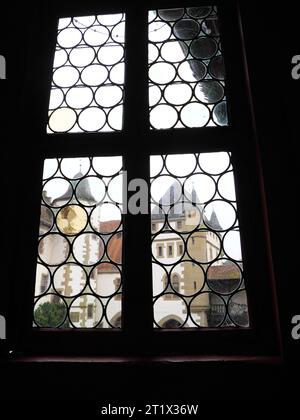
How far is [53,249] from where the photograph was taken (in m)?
1.51

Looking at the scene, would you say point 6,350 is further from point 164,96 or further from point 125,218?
point 164,96

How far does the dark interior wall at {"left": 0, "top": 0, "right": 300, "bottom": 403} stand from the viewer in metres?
1.13

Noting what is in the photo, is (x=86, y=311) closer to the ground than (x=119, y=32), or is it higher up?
closer to the ground

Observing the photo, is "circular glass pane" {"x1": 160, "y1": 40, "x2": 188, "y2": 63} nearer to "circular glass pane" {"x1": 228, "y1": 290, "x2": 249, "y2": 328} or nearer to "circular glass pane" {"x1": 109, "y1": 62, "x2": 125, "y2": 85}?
→ "circular glass pane" {"x1": 109, "y1": 62, "x2": 125, "y2": 85}

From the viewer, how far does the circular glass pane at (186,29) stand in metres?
1.82

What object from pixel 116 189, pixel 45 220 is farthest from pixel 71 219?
pixel 116 189

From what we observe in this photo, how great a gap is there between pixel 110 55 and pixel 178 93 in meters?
0.45

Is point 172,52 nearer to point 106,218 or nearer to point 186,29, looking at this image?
point 186,29

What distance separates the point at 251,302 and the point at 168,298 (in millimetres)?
334

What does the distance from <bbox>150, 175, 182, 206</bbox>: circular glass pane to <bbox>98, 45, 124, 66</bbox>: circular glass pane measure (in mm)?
740

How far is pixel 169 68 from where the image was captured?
1.75 m

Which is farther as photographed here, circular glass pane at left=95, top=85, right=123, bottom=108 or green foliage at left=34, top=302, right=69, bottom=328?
circular glass pane at left=95, top=85, right=123, bottom=108

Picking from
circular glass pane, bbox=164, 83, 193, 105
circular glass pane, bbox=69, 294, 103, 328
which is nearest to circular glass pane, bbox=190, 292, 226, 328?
circular glass pane, bbox=69, 294, 103, 328
